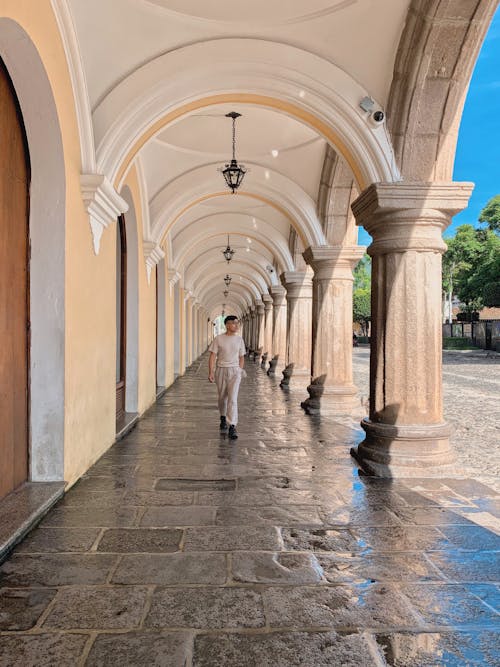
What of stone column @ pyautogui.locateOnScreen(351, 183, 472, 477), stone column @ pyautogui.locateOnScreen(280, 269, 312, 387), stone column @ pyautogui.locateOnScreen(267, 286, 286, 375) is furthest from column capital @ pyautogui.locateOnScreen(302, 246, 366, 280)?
stone column @ pyautogui.locateOnScreen(267, 286, 286, 375)

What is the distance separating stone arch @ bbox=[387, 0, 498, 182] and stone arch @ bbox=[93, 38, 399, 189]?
21 cm

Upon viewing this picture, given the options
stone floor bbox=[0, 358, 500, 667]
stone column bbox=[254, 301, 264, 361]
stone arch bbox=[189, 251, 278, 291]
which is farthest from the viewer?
stone column bbox=[254, 301, 264, 361]

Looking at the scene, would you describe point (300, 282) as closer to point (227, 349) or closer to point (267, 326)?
point (227, 349)

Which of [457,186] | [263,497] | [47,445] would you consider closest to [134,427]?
[47,445]

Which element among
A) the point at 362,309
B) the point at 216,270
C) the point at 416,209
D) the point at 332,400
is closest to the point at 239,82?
the point at 416,209

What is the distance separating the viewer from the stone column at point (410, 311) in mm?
5133

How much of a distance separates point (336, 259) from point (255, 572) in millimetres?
6612

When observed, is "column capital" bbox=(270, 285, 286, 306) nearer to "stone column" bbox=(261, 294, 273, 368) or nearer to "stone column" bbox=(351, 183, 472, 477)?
"stone column" bbox=(261, 294, 273, 368)

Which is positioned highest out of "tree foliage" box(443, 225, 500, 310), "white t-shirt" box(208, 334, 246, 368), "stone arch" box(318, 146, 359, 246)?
"tree foliage" box(443, 225, 500, 310)

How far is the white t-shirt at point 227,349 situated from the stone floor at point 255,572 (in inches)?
70.3

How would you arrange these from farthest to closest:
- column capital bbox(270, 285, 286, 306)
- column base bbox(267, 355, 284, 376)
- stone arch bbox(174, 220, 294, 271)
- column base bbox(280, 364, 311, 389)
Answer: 1. column capital bbox(270, 285, 286, 306)
2. column base bbox(267, 355, 284, 376)
3. stone arch bbox(174, 220, 294, 271)
4. column base bbox(280, 364, 311, 389)

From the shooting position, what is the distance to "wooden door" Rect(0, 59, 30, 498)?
12.2 ft

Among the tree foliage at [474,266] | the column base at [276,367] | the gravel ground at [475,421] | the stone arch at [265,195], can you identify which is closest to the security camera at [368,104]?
the gravel ground at [475,421]

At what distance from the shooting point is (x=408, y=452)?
16.3 ft
